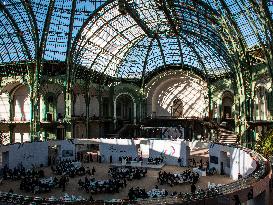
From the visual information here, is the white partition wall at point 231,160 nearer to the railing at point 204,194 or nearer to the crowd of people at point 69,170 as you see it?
the railing at point 204,194

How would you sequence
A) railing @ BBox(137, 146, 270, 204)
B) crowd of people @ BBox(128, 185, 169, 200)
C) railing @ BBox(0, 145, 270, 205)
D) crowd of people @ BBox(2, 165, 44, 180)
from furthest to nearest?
crowd of people @ BBox(2, 165, 44, 180)
crowd of people @ BBox(128, 185, 169, 200)
railing @ BBox(137, 146, 270, 204)
railing @ BBox(0, 145, 270, 205)

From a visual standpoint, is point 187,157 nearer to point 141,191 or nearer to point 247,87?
point 247,87

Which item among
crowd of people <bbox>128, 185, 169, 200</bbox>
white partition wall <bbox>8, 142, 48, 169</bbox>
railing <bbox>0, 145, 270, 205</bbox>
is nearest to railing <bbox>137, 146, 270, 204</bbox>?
railing <bbox>0, 145, 270, 205</bbox>

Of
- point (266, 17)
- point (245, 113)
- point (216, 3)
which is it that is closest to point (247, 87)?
point (245, 113)

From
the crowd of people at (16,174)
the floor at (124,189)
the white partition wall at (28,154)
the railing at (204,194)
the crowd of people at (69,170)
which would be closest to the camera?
the railing at (204,194)

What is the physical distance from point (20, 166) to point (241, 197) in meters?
31.6

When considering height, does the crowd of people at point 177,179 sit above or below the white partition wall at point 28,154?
below

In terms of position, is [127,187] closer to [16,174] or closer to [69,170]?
[69,170]

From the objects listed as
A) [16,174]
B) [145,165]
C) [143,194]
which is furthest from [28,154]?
[143,194]

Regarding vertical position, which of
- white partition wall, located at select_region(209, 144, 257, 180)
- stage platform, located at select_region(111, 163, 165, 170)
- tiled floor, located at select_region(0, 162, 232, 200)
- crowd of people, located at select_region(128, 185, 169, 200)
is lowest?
tiled floor, located at select_region(0, 162, 232, 200)

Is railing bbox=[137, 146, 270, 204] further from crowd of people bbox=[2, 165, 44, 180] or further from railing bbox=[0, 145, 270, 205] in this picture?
crowd of people bbox=[2, 165, 44, 180]

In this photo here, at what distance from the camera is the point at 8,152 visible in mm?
43125

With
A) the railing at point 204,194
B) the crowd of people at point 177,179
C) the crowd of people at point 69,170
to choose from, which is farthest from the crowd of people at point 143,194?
the crowd of people at point 69,170

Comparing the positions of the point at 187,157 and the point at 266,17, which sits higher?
the point at 266,17
